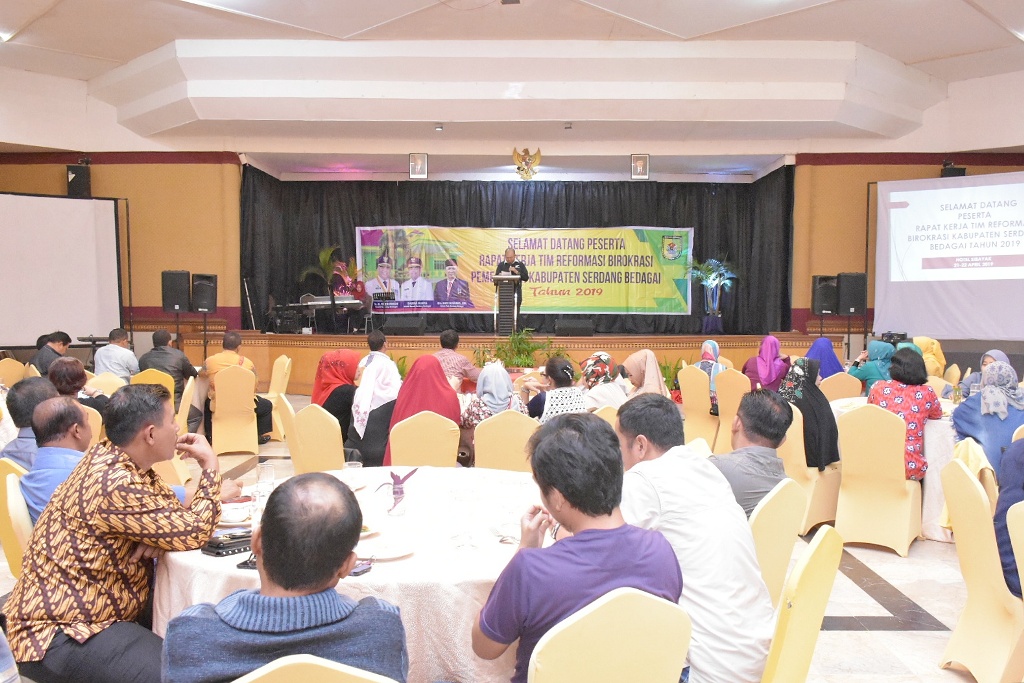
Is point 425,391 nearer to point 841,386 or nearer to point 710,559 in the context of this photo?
point 710,559

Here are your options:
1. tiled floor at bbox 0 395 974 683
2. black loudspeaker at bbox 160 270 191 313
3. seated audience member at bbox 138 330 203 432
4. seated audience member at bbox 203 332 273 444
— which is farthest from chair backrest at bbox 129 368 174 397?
black loudspeaker at bbox 160 270 191 313

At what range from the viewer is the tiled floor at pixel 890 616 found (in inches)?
122

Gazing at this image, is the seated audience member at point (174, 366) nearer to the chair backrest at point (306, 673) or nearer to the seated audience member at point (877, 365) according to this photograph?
the seated audience member at point (877, 365)

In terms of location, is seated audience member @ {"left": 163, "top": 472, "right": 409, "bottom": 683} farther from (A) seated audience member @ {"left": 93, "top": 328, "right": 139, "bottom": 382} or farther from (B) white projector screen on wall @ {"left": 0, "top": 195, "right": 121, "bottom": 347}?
(B) white projector screen on wall @ {"left": 0, "top": 195, "right": 121, "bottom": 347}

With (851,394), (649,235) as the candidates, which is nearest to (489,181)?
(649,235)

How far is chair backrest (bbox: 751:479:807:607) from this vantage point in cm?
236

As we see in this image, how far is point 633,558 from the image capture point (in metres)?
1.64

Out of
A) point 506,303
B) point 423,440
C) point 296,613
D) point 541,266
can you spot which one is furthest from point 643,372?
point 541,266

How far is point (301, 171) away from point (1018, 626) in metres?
12.2

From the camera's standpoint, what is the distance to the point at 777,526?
2.43 metres

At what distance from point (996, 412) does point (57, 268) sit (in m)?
10.5

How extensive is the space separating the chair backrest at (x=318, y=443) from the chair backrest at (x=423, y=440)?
331mm

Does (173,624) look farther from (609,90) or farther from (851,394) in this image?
(609,90)

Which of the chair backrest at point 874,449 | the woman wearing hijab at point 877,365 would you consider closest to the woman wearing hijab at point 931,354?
the woman wearing hijab at point 877,365
